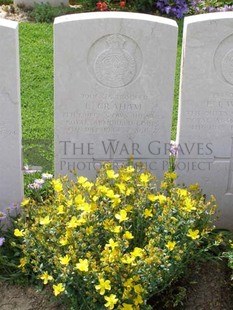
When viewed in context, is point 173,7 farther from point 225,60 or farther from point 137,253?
point 137,253

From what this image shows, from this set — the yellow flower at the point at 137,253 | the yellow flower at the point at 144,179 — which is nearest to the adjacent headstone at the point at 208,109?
the yellow flower at the point at 144,179

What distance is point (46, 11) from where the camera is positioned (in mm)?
8273

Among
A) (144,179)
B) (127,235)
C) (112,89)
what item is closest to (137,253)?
(127,235)

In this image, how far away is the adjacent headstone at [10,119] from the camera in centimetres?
418

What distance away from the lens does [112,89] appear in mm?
4406

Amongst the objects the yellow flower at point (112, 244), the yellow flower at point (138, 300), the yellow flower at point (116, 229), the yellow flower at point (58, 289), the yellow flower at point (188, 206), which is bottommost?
the yellow flower at point (138, 300)

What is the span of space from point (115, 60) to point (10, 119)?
0.79 meters

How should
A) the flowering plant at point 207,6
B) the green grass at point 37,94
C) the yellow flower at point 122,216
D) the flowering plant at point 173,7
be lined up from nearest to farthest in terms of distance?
the yellow flower at point 122,216
the green grass at point 37,94
the flowering plant at point 173,7
the flowering plant at point 207,6

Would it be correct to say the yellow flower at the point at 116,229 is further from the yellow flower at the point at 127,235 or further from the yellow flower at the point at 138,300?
the yellow flower at the point at 138,300

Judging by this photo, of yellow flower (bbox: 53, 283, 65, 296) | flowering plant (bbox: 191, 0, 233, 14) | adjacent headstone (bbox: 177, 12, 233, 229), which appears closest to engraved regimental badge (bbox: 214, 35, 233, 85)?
adjacent headstone (bbox: 177, 12, 233, 229)

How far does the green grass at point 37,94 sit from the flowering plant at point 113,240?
5.40 feet

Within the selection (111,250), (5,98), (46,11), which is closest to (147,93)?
(5,98)

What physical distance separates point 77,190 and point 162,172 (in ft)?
3.22

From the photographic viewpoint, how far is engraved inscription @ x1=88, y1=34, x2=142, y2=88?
4266mm
